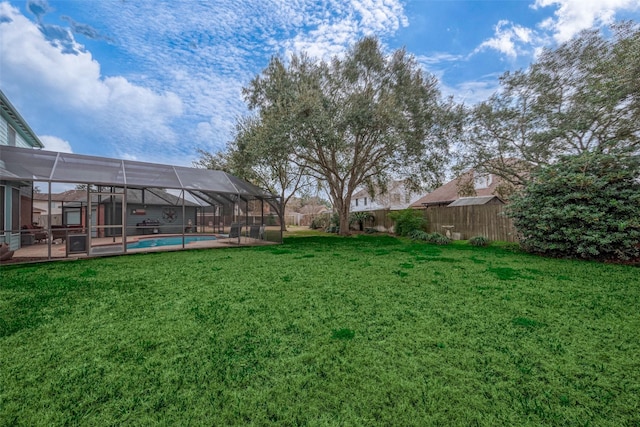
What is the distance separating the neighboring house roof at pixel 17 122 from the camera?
8492mm

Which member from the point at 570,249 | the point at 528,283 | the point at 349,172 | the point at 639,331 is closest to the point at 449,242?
the point at 570,249

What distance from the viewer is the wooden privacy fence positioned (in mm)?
10516

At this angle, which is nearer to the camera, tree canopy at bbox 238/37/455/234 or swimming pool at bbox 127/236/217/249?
tree canopy at bbox 238/37/455/234

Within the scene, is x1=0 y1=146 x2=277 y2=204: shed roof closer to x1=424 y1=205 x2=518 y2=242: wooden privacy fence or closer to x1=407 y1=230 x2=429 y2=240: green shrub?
x1=407 y1=230 x2=429 y2=240: green shrub

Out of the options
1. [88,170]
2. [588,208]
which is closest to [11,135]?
[88,170]

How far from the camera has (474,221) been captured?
11570 mm

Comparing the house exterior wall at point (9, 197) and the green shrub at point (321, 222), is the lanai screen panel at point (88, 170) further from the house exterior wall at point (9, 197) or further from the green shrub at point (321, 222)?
the green shrub at point (321, 222)

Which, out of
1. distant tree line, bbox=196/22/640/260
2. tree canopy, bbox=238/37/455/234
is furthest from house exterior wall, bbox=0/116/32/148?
tree canopy, bbox=238/37/455/234

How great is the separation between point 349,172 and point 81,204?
13894mm

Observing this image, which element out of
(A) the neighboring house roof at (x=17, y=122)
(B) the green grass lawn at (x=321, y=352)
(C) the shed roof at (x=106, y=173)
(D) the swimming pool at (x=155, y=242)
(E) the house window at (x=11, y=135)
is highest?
(A) the neighboring house roof at (x=17, y=122)

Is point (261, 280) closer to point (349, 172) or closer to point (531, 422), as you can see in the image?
point (531, 422)

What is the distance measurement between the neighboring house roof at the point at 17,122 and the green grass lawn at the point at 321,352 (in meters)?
7.54

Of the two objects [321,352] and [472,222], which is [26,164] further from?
[472,222]

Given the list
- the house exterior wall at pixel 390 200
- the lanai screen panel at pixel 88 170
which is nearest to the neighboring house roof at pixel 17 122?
the lanai screen panel at pixel 88 170
